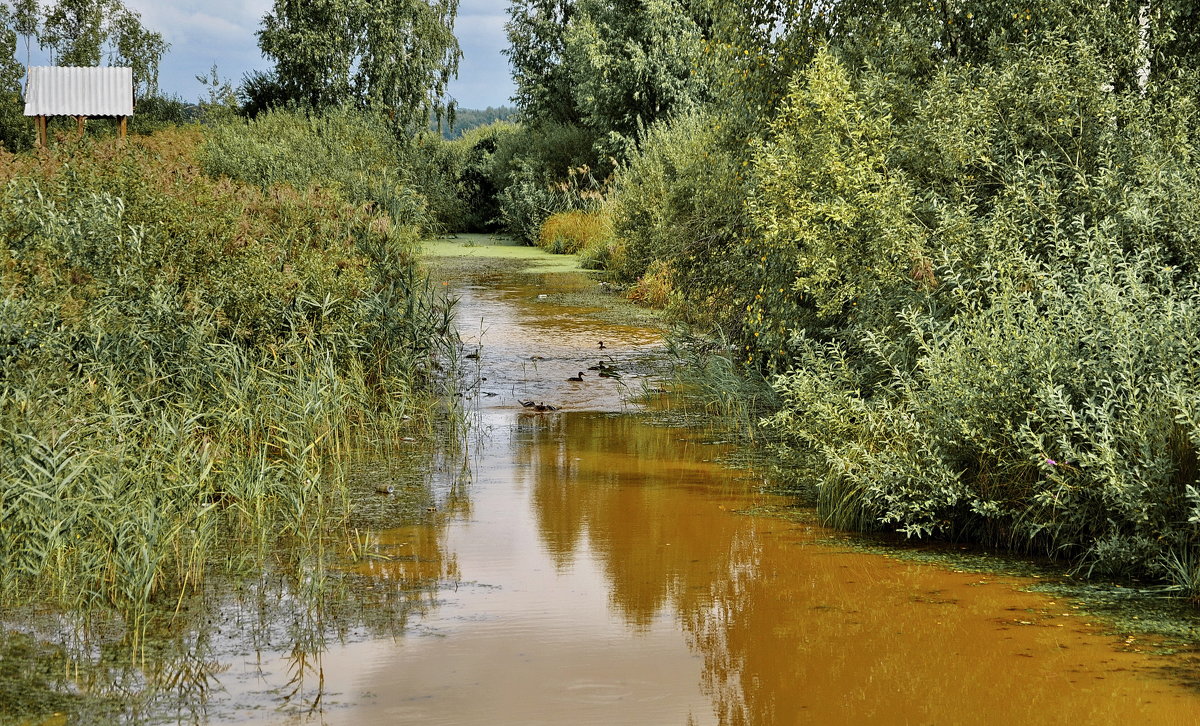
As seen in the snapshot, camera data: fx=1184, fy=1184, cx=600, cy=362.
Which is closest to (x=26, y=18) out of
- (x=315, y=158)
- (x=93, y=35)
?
(x=93, y=35)

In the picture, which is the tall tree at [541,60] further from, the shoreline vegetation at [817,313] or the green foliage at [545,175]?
the shoreline vegetation at [817,313]

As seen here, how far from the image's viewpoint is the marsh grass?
5.34 m

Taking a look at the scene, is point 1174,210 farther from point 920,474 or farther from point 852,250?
point 920,474

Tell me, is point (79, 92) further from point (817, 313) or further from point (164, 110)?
point (817, 313)

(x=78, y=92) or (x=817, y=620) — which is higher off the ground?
(x=78, y=92)

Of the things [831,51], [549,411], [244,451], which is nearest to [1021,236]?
[831,51]

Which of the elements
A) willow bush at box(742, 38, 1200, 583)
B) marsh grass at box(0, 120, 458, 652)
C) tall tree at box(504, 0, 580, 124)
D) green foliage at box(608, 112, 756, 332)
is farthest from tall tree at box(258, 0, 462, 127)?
willow bush at box(742, 38, 1200, 583)

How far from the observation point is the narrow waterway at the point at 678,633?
13.9 feet

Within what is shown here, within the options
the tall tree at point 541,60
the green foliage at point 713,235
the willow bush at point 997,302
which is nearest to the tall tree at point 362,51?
the tall tree at point 541,60

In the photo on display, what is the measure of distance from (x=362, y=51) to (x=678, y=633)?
32.5 metres

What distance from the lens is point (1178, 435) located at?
5469 millimetres

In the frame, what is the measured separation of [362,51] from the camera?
35.0 metres

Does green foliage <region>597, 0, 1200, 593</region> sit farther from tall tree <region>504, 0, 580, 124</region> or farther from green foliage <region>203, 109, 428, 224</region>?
tall tree <region>504, 0, 580, 124</region>

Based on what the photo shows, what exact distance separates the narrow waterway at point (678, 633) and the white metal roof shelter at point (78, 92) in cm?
2677
